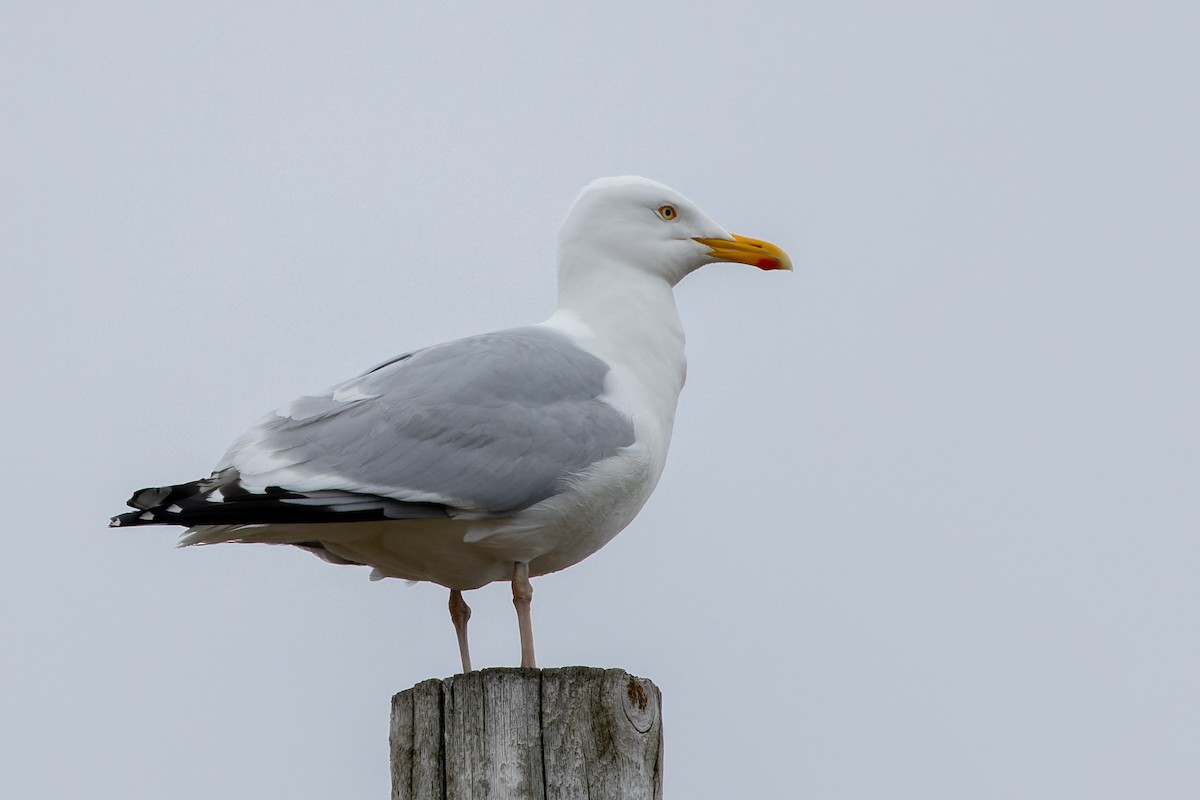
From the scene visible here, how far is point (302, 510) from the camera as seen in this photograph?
4.78m

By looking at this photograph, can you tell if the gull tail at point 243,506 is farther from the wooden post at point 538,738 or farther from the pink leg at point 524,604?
the wooden post at point 538,738

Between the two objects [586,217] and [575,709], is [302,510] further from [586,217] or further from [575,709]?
[586,217]

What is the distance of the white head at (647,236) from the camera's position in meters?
6.21

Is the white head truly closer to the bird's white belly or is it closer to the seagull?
the seagull

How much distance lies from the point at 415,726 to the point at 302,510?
0.98 m

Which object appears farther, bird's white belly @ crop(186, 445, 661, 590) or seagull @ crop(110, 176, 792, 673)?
bird's white belly @ crop(186, 445, 661, 590)

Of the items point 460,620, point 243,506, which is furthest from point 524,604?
point 243,506

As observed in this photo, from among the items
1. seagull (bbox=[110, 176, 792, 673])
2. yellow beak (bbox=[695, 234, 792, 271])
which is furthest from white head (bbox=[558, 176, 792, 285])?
seagull (bbox=[110, 176, 792, 673])

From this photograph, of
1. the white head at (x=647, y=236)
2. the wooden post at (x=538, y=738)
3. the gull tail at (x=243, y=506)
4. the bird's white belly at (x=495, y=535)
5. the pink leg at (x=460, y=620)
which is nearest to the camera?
the wooden post at (x=538, y=738)

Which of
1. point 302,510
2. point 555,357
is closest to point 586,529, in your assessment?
point 555,357

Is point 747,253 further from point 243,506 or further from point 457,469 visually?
point 243,506

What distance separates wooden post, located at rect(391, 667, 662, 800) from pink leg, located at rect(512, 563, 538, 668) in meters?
1.01

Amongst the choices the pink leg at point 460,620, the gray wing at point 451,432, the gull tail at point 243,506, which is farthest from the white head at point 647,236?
the gull tail at point 243,506

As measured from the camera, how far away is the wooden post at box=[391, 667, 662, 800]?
155 inches
